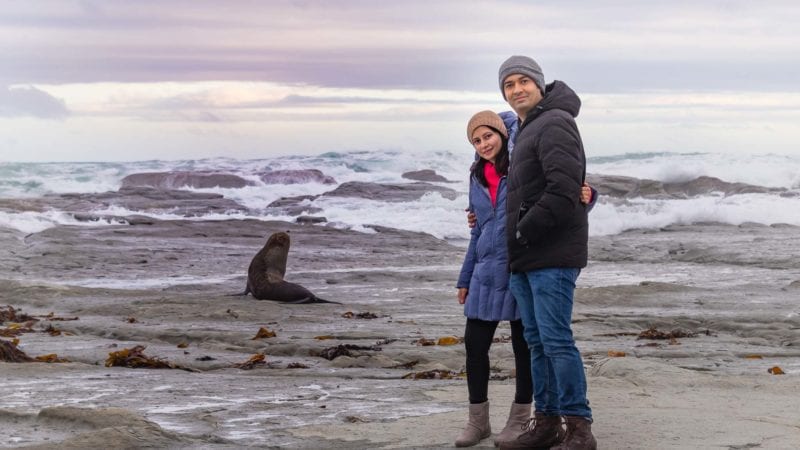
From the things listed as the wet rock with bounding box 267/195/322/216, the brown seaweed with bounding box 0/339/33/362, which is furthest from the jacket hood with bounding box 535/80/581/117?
the wet rock with bounding box 267/195/322/216

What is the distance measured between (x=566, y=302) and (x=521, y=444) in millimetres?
748

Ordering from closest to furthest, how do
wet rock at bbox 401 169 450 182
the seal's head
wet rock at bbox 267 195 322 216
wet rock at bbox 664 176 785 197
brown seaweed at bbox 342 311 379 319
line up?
brown seaweed at bbox 342 311 379 319, the seal's head, wet rock at bbox 267 195 322 216, wet rock at bbox 664 176 785 197, wet rock at bbox 401 169 450 182

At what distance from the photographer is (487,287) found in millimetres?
5445

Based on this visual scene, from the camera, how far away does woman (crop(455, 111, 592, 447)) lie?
5.41m

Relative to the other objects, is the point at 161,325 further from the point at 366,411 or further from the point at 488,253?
the point at 488,253

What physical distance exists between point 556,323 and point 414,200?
3101cm

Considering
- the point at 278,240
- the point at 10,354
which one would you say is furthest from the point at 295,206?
the point at 10,354

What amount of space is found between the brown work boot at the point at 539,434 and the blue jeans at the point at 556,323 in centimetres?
12

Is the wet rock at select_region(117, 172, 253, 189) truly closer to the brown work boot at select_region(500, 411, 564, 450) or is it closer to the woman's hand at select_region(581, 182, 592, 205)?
the brown work boot at select_region(500, 411, 564, 450)

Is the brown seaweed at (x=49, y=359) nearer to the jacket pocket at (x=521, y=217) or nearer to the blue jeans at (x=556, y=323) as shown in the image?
the blue jeans at (x=556, y=323)

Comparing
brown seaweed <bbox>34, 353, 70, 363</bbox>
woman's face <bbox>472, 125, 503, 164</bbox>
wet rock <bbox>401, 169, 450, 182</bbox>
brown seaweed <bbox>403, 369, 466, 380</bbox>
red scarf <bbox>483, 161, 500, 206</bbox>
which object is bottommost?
brown seaweed <bbox>34, 353, 70, 363</bbox>

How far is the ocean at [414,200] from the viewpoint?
2628 centimetres

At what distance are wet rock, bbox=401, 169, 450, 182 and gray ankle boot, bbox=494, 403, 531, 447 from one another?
4550 cm

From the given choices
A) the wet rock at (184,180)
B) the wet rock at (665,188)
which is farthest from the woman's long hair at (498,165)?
the wet rock at (184,180)
